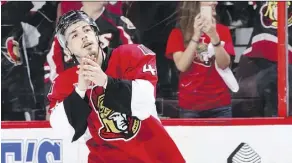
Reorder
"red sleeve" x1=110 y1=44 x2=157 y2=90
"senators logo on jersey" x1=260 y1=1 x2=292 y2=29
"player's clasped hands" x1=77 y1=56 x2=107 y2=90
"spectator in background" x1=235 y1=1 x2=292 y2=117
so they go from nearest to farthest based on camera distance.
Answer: "player's clasped hands" x1=77 y1=56 x2=107 y2=90 < "red sleeve" x1=110 y1=44 x2=157 y2=90 < "spectator in background" x1=235 y1=1 x2=292 y2=117 < "senators logo on jersey" x1=260 y1=1 x2=292 y2=29

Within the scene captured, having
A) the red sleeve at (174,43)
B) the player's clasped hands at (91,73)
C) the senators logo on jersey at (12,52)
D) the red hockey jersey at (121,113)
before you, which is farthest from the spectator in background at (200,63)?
the senators logo on jersey at (12,52)

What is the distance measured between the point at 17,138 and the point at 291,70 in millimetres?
1276

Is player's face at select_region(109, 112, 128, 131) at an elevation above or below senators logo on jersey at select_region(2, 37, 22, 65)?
below

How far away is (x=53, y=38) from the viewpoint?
3.82m

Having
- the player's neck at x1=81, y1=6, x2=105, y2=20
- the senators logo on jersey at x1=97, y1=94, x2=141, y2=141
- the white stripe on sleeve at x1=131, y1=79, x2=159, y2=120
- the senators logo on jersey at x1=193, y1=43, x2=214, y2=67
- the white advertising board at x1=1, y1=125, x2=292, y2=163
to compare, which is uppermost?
the player's neck at x1=81, y1=6, x2=105, y2=20

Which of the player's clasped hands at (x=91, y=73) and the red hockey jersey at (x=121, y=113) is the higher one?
the player's clasped hands at (x=91, y=73)

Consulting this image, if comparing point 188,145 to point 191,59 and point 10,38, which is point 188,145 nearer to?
point 191,59

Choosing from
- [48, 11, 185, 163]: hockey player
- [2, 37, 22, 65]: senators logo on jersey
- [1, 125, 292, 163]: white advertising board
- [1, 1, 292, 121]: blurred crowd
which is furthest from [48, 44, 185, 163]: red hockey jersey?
[2, 37, 22, 65]: senators logo on jersey

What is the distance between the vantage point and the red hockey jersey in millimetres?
3039

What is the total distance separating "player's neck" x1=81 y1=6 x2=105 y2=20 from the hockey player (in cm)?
53

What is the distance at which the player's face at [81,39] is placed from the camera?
3.11 meters

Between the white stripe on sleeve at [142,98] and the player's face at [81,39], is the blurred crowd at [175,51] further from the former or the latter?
the white stripe on sleeve at [142,98]

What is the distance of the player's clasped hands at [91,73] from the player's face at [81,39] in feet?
0.28

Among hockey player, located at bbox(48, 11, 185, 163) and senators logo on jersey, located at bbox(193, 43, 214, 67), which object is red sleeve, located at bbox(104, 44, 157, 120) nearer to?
hockey player, located at bbox(48, 11, 185, 163)
